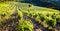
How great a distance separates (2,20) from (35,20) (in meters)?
5.30

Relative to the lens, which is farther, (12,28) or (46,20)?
(46,20)

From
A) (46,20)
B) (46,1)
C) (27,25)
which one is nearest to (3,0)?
(46,1)

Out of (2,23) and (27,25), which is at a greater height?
(27,25)

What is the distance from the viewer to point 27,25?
19.2 meters

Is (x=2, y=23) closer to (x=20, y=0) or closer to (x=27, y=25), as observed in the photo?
(x=27, y=25)

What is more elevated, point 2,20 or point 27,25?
point 27,25

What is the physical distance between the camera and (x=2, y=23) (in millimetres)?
24703

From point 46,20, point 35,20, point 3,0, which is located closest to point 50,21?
point 46,20

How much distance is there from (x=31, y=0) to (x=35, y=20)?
20.0 m

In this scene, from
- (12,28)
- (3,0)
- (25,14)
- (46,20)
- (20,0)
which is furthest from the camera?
(20,0)

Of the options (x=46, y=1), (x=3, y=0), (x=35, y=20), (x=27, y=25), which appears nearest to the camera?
(x=27, y=25)

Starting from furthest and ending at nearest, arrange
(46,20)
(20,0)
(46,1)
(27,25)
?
(46,1) < (20,0) < (46,20) < (27,25)

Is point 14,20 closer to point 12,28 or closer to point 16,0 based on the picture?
point 12,28

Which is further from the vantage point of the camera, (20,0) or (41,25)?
(20,0)
